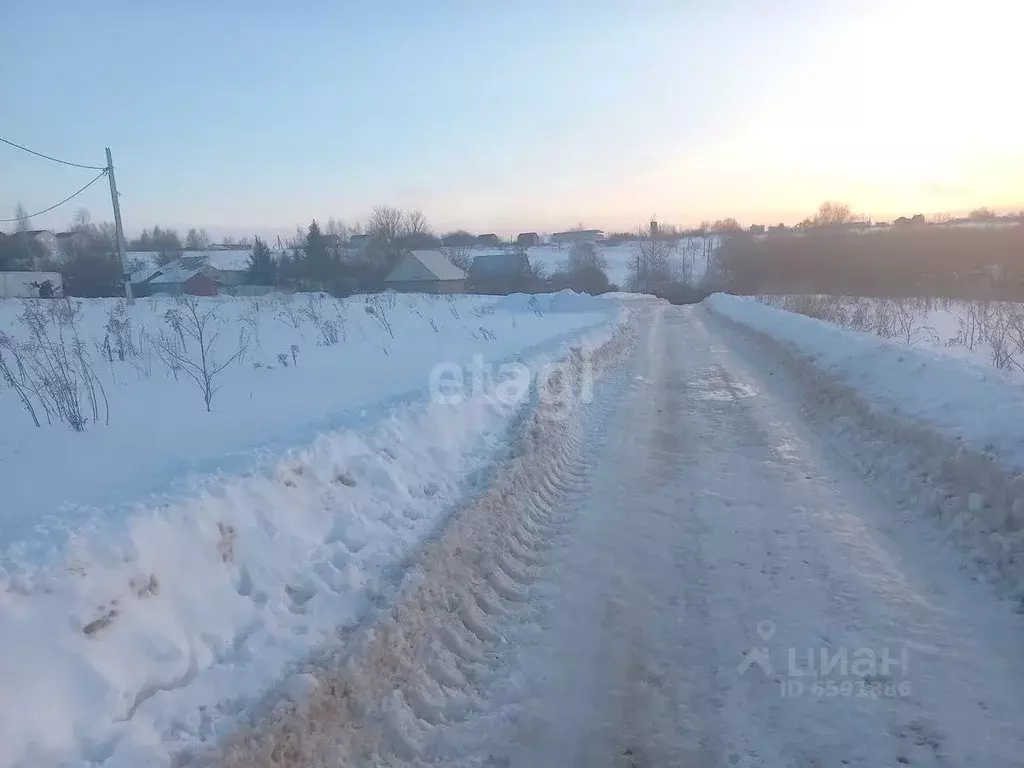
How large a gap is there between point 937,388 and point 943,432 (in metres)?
1.65

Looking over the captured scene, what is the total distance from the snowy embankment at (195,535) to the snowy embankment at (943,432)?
410 cm

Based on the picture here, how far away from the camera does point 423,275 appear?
62.2m

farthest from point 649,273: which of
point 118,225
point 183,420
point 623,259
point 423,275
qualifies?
point 183,420

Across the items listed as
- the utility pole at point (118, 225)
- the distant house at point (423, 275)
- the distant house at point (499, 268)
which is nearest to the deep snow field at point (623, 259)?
the distant house at point (499, 268)

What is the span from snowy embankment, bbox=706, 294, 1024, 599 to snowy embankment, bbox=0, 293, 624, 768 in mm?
4097

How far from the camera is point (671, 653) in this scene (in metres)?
4.07

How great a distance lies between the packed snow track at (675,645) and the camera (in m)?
3.31

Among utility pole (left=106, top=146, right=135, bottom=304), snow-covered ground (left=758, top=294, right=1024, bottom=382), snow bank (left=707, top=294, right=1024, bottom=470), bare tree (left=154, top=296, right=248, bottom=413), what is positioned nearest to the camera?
snow bank (left=707, top=294, right=1024, bottom=470)

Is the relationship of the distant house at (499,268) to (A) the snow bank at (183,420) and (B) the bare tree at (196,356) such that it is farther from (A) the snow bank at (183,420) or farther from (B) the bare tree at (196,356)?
(B) the bare tree at (196,356)

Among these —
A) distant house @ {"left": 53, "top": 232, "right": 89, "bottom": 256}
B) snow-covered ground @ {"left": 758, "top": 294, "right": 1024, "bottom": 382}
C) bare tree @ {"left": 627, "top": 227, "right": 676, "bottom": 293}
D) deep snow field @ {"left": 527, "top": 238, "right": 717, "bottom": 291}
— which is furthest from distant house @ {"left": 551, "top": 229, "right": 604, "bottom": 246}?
snow-covered ground @ {"left": 758, "top": 294, "right": 1024, "bottom": 382}

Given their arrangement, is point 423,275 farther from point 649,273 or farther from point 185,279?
point 649,273

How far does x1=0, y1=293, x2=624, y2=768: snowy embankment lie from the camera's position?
2.99 m

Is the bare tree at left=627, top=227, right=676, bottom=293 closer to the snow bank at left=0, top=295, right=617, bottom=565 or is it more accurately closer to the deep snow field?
the deep snow field

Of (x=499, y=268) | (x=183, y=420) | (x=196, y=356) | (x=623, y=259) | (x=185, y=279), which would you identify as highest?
(x=623, y=259)
